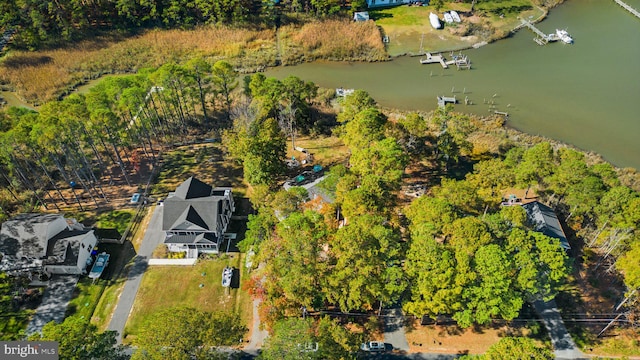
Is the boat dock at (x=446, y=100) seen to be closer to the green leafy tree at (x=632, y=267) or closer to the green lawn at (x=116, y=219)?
the green leafy tree at (x=632, y=267)

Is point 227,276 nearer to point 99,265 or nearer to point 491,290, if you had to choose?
point 99,265

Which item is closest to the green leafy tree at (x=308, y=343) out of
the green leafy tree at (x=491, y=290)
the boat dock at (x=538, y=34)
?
the green leafy tree at (x=491, y=290)

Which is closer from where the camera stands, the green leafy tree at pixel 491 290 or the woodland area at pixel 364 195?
the green leafy tree at pixel 491 290

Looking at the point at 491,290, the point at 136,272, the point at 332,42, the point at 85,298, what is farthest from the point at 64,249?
the point at 332,42

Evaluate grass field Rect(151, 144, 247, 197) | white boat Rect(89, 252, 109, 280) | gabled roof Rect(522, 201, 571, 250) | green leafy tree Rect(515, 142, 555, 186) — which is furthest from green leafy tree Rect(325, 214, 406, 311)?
white boat Rect(89, 252, 109, 280)

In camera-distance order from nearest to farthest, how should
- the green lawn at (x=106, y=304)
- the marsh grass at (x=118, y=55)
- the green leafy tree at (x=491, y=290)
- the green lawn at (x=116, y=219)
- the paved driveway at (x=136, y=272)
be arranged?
Answer: 1. the green leafy tree at (x=491, y=290)
2. the green lawn at (x=106, y=304)
3. the paved driveway at (x=136, y=272)
4. the green lawn at (x=116, y=219)
5. the marsh grass at (x=118, y=55)

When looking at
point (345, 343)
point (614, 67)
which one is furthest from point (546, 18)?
point (345, 343)
